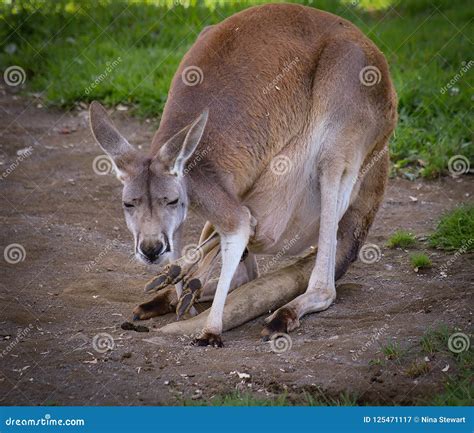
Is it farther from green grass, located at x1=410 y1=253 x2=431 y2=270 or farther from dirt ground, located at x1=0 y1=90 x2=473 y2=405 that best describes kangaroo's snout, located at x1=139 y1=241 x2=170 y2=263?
green grass, located at x1=410 y1=253 x2=431 y2=270

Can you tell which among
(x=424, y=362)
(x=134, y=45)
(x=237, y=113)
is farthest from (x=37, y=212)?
(x=424, y=362)

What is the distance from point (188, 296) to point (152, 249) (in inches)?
20.7

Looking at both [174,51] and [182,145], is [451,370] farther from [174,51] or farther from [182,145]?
[174,51]

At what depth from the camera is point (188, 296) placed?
509 centimetres

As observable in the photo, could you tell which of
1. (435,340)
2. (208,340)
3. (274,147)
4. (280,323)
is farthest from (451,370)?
(274,147)

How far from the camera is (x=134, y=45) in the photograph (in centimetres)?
930

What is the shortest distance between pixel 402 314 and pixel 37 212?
3.00 meters

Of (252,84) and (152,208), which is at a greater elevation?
(252,84)

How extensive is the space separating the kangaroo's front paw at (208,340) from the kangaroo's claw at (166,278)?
1.13 ft

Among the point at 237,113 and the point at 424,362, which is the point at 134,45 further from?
the point at 424,362

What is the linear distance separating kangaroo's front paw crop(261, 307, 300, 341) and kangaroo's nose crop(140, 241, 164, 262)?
779mm

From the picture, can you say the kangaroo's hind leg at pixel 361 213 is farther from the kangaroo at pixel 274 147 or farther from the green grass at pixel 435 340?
the green grass at pixel 435 340

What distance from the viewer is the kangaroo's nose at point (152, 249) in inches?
184

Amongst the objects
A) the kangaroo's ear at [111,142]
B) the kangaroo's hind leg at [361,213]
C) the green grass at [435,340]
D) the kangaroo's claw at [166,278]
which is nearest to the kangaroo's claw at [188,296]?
the kangaroo's claw at [166,278]
